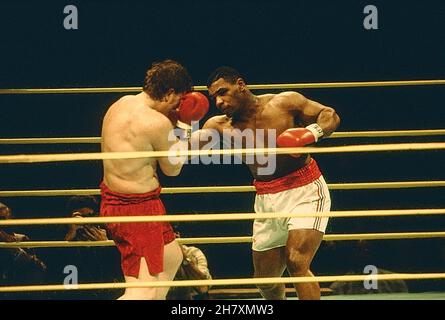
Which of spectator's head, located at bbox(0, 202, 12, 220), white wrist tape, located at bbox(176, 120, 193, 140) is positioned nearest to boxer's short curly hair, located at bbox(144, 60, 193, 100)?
white wrist tape, located at bbox(176, 120, 193, 140)

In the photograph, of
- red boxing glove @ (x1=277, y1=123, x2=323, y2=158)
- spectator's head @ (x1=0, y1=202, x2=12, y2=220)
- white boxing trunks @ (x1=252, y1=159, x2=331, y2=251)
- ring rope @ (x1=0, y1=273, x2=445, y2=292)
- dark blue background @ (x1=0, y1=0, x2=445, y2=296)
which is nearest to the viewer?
ring rope @ (x1=0, y1=273, x2=445, y2=292)

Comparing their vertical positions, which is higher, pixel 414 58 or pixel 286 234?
pixel 414 58

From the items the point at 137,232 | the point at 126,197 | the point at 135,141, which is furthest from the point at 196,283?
the point at 135,141

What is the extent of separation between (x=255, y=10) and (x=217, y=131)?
37.5 inches

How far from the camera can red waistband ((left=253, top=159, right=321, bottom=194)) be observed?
4.04 metres

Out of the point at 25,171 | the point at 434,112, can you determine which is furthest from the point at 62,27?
the point at 434,112

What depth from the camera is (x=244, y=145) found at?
4133mm

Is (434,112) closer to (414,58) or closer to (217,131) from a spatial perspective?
(414,58)

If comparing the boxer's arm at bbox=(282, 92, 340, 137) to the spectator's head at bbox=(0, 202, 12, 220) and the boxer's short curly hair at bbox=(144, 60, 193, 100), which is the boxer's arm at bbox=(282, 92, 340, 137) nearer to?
the boxer's short curly hair at bbox=(144, 60, 193, 100)

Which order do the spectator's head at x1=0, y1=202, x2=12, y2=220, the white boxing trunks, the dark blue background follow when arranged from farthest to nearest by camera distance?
the dark blue background < the spectator's head at x1=0, y1=202, x2=12, y2=220 < the white boxing trunks

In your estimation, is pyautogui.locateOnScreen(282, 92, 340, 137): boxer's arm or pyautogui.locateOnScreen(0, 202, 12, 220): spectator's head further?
pyautogui.locateOnScreen(0, 202, 12, 220): spectator's head

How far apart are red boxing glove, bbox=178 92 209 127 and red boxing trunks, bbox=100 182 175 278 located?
0.34 metres

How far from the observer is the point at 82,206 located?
478cm
